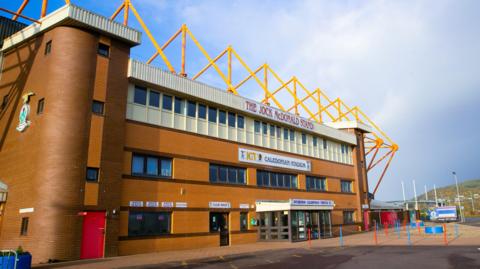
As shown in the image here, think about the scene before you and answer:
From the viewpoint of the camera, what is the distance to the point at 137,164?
25.0 metres

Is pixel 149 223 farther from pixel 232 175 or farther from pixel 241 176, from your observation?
pixel 241 176

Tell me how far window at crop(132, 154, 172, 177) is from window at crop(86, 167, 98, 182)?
2693 millimetres

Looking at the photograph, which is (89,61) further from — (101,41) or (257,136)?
(257,136)

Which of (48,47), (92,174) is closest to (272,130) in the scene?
(92,174)

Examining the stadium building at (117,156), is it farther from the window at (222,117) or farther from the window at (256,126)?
the window at (256,126)

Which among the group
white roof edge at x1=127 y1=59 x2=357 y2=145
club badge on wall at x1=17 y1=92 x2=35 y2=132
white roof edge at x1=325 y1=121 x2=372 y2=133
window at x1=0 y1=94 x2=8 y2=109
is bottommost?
club badge on wall at x1=17 y1=92 x2=35 y2=132

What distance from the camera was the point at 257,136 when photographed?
35219 millimetres

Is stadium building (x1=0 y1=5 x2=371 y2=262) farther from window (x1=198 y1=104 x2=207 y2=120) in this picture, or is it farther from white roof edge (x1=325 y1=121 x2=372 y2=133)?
white roof edge (x1=325 y1=121 x2=372 y2=133)

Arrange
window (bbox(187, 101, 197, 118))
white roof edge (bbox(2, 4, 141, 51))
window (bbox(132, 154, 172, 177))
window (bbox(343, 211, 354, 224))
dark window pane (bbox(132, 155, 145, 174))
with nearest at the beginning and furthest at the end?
white roof edge (bbox(2, 4, 141, 51)) < dark window pane (bbox(132, 155, 145, 174)) < window (bbox(132, 154, 172, 177)) < window (bbox(187, 101, 197, 118)) < window (bbox(343, 211, 354, 224))

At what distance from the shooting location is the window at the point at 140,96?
25.9 m

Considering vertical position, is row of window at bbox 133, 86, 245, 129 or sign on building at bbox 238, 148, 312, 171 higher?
row of window at bbox 133, 86, 245, 129

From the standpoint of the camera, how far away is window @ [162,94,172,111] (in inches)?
1085

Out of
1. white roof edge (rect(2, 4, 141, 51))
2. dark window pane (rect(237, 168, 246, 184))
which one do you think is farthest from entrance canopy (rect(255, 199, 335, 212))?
white roof edge (rect(2, 4, 141, 51))

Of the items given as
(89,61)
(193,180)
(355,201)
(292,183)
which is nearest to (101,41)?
(89,61)
